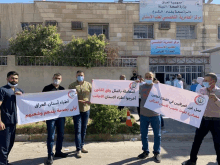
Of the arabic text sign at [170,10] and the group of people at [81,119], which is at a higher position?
the arabic text sign at [170,10]

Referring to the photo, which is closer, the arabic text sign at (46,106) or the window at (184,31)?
the arabic text sign at (46,106)

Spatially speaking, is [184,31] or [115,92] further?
[184,31]

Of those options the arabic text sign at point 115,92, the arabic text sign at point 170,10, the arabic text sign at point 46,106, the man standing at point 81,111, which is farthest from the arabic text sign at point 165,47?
the arabic text sign at point 46,106

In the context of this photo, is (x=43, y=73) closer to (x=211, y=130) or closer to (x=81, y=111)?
(x=81, y=111)

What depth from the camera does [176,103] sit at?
4.43 meters

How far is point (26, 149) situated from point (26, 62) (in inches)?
247

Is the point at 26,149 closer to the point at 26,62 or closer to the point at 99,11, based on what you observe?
the point at 26,62

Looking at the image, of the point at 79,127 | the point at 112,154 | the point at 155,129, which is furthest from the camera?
the point at 112,154

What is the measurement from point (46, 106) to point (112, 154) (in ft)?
6.47

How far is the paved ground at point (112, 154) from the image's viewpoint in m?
4.33

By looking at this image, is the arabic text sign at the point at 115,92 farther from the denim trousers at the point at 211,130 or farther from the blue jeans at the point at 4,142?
the blue jeans at the point at 4,142

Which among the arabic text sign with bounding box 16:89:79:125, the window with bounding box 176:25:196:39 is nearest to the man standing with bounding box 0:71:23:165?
the arabic text sign with bounding box 16:89:79:125

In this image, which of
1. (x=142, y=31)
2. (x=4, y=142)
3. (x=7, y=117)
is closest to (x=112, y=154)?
(x=4, y=142)

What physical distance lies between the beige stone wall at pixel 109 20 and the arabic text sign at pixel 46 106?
37.2 feet
